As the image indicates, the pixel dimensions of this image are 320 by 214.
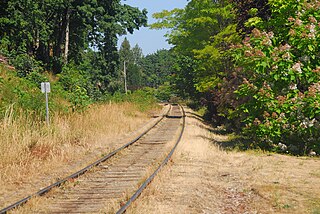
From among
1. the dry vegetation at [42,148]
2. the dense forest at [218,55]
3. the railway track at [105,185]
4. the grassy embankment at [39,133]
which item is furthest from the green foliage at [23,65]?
the railway track at [105,185]

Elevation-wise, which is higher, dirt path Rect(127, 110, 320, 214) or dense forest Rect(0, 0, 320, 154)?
dense forest Rect(0, 0, 320, 154)

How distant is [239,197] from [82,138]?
9.76 meters

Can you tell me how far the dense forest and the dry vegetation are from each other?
1.98 m

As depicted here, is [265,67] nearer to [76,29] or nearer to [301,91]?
[301,91]

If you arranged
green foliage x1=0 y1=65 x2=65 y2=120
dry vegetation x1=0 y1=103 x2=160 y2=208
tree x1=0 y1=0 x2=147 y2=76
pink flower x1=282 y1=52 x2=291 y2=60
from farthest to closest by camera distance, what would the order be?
tree x1=0 y1=0 x2=147 y2=76 → green foliage x1=0 y1=65 x2=65 y2=120 → pink flower x1=282 y1=52 x2=291 y2=60 → dry vegetation x1=0 y1=103 x2=160 y2=208

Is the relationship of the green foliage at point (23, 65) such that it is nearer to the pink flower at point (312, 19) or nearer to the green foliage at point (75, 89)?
the green foliage at point (75, 89)

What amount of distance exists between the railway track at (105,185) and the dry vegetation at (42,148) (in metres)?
0.54

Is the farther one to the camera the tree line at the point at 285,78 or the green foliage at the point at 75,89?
the green foliage at the point at 75,89

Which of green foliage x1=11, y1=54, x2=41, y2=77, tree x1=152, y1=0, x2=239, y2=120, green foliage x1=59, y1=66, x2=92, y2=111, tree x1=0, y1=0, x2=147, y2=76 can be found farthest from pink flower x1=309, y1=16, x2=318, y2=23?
tree x1=0, y1=0, x2=147, y2=76

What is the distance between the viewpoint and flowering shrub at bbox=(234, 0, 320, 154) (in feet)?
45.8

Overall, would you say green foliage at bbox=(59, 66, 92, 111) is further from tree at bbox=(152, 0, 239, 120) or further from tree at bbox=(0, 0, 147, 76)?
tree at bbox=(152, 0, 239, 120)

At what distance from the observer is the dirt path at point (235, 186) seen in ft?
26.2

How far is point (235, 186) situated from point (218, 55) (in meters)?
15.3

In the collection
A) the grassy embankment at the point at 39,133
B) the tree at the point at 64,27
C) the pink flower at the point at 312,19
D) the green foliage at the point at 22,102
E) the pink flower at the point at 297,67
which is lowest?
the grassy embankment at the point at 39,133
